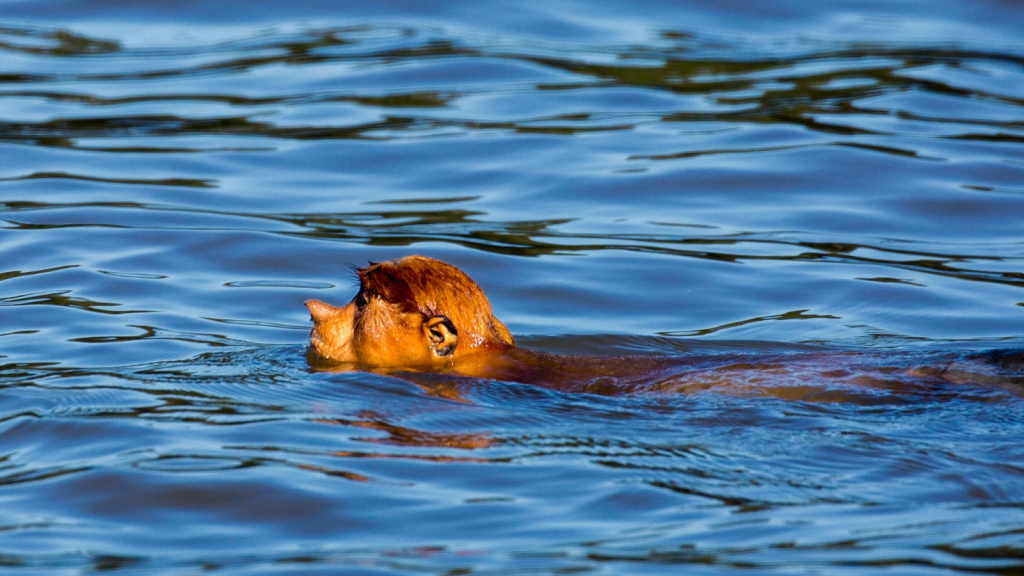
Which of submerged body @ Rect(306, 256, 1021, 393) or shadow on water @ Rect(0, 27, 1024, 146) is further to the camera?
shadow on water @ Rect(0, 27, 1024, 146)

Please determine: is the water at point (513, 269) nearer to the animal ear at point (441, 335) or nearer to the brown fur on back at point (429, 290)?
the animal ear at point (441, 335)

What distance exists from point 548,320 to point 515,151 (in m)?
4.30

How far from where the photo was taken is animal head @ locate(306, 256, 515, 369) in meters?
7.18

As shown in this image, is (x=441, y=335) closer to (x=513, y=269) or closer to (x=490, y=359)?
(x=490, y=359)

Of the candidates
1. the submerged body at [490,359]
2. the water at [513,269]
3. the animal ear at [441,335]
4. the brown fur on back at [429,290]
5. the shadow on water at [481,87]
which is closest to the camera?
the water at [513,269]

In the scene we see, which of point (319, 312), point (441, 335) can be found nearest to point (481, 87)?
point (319, 312)

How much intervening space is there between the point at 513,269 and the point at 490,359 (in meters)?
3.06

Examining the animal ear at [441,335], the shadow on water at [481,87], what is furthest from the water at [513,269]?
the animal ear at [441,335]

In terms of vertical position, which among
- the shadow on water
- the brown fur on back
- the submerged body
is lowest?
the submerged body

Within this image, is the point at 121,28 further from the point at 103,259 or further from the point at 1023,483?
the point at 1023,483

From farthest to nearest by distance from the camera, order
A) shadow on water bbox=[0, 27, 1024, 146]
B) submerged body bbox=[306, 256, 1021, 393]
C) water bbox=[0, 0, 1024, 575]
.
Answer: shadow on water bbox=[0, 27, 1024, 146]
submerged body bbox=[306, 256, 1021, 393]
water bbox=[0, 0, 1024, 575]

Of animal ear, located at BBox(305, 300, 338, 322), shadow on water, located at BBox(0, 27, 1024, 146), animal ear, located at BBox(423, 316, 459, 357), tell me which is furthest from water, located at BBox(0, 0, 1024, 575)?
animal ear, located at BBox(305, 300, 338, 322)

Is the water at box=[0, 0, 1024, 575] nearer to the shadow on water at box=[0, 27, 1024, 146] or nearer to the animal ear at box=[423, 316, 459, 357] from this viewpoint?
the shadow on water at box=[0, 27, 1024, 146]

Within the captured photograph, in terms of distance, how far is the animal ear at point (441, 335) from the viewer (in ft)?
23.1
